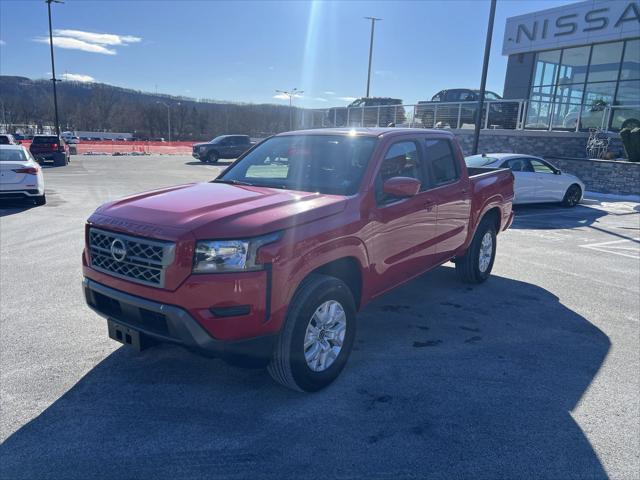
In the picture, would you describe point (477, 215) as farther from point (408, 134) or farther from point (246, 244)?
point (246, 244)

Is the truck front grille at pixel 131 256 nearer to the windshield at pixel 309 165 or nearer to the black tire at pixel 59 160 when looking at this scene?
the windshield at pixel 309 165

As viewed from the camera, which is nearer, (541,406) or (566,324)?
(541,406)

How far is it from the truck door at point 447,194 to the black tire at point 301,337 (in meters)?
1.92

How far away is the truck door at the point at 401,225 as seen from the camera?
3945 mm

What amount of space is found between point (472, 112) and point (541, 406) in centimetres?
1971

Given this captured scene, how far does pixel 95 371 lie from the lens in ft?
12.2

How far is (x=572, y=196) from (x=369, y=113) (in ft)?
49.4

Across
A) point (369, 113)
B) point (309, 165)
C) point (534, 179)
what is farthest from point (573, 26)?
point (309, 165)

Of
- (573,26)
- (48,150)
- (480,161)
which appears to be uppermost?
(573,26)

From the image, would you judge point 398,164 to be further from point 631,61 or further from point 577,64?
point 577,64

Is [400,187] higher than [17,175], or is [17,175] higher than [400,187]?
[400,187]

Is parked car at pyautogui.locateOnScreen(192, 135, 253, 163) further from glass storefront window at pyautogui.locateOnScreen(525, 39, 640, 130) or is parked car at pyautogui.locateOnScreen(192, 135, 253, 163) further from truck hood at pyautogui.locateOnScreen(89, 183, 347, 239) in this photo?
truck hood at pyautogui.locateOnScreen(89, 183, 347, 239)

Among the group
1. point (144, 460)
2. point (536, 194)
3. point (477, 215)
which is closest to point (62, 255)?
point (144, 460)

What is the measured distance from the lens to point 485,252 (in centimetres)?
624
